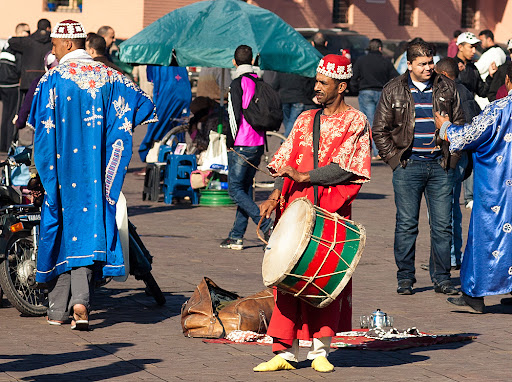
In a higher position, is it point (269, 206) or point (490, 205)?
point (269, 206)

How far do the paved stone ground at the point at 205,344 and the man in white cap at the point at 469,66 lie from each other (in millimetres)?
3246

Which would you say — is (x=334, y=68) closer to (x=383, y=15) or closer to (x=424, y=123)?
(x=424, y=123)

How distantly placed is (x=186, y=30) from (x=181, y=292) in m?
6.41

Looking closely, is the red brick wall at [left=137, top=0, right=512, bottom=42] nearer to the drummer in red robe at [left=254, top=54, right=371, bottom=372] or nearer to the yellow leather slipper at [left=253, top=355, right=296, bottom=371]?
the drummer in red robe at [left=254, top=54, right=371, bottom=372]

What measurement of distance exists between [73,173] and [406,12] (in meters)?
41.6

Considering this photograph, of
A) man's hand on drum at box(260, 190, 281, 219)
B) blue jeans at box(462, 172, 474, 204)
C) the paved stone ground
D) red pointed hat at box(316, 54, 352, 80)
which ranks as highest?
red pointed hat at box(316, 54, 352, 80)

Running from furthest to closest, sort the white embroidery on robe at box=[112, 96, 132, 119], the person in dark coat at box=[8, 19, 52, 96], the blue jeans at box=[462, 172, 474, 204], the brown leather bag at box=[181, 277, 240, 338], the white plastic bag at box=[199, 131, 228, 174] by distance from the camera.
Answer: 1. the person in dark coat at box=[8, 19, 52, 96]
2. the blue jeans at box=[462, 172, 474, 204]
3. the white plastic bag at box=[199, 131, 228, 174]
4. the white embroidery on robe at box=[112, 96, 132, 119]
5. the brown leather bag at box=[181, 277, 240, 338]

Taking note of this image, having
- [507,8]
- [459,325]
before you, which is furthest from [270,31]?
[507,8]

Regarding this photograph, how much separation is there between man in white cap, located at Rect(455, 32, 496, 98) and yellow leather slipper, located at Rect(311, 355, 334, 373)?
7.67 m

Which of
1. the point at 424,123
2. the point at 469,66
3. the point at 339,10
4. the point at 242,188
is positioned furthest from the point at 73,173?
the point at 339,10

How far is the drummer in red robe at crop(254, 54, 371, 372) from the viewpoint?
688 centimetres

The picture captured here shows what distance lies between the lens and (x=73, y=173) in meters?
8.18

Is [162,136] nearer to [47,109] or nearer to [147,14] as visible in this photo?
[47,109]

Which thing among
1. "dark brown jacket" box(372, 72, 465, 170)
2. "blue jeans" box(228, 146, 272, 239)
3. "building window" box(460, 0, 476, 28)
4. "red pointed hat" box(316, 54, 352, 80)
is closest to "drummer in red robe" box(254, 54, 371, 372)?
"red pointed hat" box(316, 54, 352, 80)
